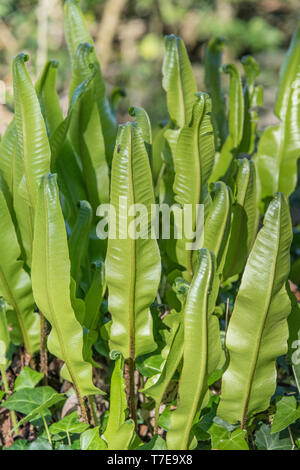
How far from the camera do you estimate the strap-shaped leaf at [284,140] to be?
0.98 meters

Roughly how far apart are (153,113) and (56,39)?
1.24m

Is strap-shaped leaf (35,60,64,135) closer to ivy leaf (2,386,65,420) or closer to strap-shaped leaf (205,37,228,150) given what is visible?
strap-shaped leaf (205,37,228,150)

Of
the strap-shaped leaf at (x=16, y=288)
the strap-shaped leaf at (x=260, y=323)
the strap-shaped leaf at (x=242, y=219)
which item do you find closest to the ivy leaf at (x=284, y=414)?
the strap-shaped leaf at (x=260, y=323)

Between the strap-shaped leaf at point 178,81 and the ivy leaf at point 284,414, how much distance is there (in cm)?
50

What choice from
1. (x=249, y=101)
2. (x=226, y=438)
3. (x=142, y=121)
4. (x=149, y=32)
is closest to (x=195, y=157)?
(x=142, y=121)

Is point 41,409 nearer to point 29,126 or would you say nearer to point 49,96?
point 29,126

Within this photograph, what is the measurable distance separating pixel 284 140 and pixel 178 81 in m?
0.27

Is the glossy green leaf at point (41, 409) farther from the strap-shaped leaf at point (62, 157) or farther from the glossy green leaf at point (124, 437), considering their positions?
the strap-shaped leaf at point (62, 157)

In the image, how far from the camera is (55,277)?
2.25 ft

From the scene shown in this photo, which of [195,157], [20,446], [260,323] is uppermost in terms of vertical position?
[195,157]

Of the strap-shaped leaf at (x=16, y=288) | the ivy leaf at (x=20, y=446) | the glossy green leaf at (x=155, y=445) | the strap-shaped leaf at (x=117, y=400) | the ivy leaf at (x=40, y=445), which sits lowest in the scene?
the ivy leaf at (x=20, y=446)

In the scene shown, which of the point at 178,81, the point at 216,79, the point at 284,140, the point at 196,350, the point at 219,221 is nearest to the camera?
the point at 196,350

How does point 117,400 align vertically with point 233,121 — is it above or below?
below
